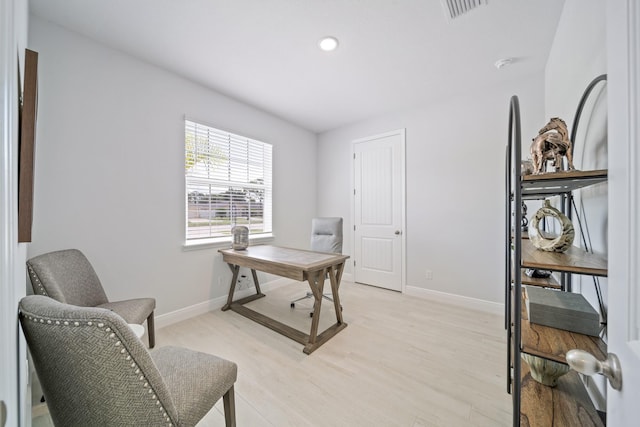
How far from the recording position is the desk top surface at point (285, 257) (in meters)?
2.17

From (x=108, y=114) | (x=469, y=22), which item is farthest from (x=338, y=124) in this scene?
(x=108, y=114)

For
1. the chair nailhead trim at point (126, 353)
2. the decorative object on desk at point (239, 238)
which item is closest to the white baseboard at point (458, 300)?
the decorative object on desk at point (239, 238)

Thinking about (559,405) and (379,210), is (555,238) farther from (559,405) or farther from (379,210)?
(379,210)

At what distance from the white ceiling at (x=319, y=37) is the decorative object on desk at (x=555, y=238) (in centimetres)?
159

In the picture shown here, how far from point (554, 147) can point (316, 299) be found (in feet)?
6.10

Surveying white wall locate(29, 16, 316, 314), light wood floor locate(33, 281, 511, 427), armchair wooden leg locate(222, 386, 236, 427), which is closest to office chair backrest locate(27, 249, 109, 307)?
white wall locate(29, 16, 316, 314)

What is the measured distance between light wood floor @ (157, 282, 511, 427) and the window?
1071 mm

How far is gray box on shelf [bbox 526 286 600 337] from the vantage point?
970 mm

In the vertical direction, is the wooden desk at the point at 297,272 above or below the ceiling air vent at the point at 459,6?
below

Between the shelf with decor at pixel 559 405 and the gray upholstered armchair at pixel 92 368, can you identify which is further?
the shelf with decor at pixel 559 405

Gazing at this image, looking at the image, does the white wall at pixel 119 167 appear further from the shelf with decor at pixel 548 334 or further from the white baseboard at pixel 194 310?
the shelf with decor at pixel 548 334

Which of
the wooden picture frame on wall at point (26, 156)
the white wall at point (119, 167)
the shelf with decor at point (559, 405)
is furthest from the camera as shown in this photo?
the white wall at point (119, 167)

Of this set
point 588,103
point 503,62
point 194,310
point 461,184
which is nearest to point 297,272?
point 194,310

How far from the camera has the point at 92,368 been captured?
0.70 metres
